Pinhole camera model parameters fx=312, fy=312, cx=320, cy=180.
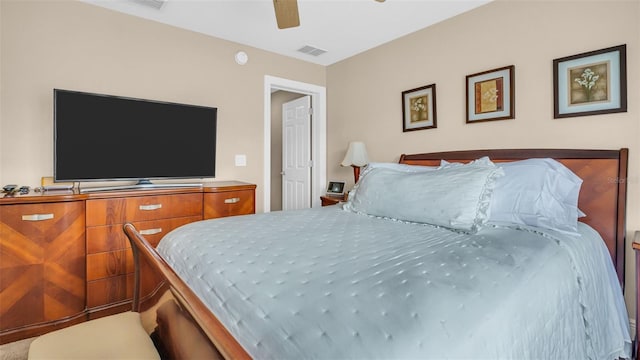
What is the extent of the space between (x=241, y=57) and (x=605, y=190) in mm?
3376

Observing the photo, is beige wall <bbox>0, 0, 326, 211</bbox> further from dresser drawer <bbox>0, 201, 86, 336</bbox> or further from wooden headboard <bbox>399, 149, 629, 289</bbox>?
wooden headboard <bbox>399, 149, 629, 289</bbox>

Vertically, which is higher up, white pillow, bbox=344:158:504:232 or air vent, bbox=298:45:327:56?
air vent, bbox=298:45:327:56

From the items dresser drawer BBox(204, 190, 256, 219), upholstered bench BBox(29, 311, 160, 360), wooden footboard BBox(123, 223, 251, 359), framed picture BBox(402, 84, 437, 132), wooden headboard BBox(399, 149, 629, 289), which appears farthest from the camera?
framed picture BBox(402, 84, 437, 132)

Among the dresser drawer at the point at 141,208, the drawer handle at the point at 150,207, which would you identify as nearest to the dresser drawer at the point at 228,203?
the dresser drawer at the point at 141,208

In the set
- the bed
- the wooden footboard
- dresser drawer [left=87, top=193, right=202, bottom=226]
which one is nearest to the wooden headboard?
the bed

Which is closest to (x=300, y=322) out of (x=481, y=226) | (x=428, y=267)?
(x=428, y=267)

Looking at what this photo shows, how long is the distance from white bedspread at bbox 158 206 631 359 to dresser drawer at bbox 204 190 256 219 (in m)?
1.14

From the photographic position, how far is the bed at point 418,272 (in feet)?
2.40

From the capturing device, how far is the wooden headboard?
187 centimetres

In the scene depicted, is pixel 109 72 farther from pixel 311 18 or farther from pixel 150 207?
pixel 311 18

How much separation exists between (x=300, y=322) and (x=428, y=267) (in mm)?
527

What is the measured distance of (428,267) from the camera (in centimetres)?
106

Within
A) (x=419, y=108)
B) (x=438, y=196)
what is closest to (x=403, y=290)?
(x=438, y=196)

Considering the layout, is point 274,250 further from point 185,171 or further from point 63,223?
point 185,171
